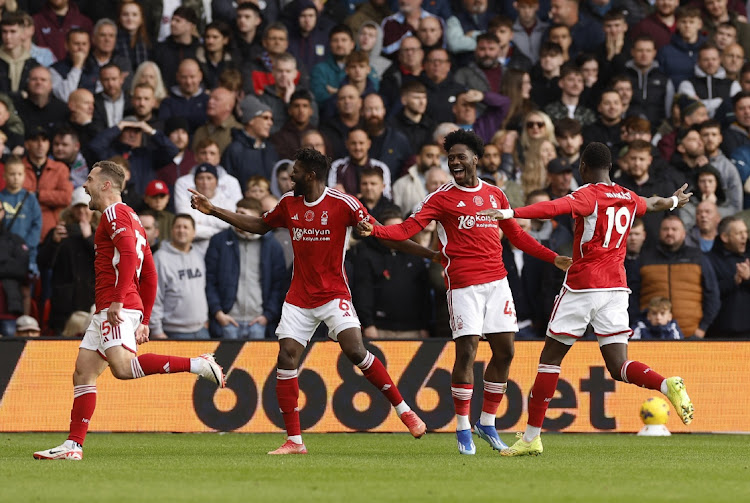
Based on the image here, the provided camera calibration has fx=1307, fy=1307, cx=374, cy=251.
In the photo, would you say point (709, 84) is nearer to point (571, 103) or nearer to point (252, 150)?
point (571, 103)

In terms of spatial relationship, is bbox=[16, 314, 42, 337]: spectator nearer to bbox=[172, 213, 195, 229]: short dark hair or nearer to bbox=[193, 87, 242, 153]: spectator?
bbox=[172, 213, 195, 229]: short dark hair

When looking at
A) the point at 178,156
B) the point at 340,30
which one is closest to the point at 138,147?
the point at 178,156

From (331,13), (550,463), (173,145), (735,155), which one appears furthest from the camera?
(331,13)

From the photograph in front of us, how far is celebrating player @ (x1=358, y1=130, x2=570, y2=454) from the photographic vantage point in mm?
11217

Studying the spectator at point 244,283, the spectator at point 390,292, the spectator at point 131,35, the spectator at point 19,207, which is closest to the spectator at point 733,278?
the spectator at point 390,292

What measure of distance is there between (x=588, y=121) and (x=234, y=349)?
21.6 ft

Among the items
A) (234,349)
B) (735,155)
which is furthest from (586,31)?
(234,349)

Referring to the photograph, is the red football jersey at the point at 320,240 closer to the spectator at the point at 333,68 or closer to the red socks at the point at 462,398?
the red socks at the point at 462,398

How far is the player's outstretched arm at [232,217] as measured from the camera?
36.7 feet

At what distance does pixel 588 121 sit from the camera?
18.3 meters

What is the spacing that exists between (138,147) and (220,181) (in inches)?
47.6

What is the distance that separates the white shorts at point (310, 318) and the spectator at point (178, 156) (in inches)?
234

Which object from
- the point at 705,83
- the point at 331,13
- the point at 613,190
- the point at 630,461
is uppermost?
the point at 331,13

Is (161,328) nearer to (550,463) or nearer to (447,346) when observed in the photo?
(447,346)
